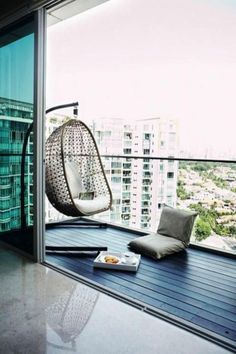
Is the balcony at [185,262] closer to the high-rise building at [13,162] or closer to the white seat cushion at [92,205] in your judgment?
the white seat cushion at [92,205]

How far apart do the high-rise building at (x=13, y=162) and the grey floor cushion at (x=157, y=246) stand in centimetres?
115

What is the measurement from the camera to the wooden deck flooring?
6.47 feet

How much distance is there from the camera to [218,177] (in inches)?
129

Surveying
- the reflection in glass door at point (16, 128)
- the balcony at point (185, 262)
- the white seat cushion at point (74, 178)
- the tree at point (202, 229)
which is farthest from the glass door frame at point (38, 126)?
the tree at point (202, 229)

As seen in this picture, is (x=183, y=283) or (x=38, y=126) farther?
(x=38, y=126)

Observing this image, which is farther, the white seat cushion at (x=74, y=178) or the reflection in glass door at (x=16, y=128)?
the white seat cushion at (x=74, y=178)

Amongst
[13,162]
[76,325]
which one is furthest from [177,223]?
[13,162]

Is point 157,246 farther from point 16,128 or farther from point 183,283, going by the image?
point 16,128

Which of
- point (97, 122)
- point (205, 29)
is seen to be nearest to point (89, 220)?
point (97, 122)

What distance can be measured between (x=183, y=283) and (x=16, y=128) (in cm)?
217

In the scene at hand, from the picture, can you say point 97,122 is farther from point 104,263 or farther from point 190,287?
point 190,287

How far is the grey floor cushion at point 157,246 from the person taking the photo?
9.93ft

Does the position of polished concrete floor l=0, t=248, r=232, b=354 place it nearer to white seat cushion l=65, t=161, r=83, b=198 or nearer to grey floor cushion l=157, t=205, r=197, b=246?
grey floor cushion l=157, t=205, r=197, b=246

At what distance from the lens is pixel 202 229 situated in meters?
3.37
